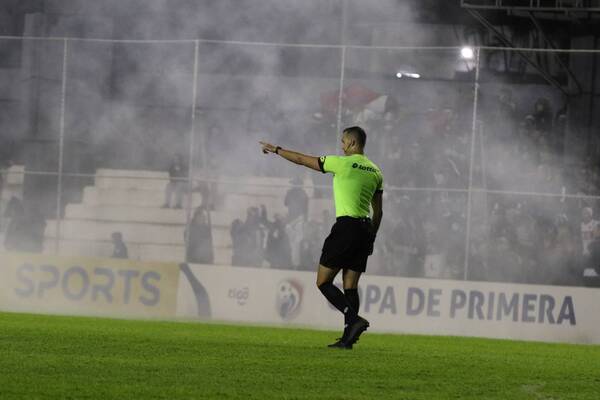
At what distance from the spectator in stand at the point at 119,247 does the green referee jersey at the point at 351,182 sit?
9393 millimetres

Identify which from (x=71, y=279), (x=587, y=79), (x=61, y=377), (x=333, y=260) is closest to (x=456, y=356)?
(x=333, y=260)

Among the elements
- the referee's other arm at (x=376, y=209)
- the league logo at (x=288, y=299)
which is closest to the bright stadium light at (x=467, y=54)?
the league logo at (x=288, y=299)

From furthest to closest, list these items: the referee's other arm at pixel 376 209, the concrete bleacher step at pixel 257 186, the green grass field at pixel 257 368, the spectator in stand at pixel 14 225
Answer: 1. the spectator in stand at pixel 14 225
2. the concrete bleacher step at pixel 257 186
3. the referee's other arm at pixel 376 209
4. the green grass field at pixel 257 368

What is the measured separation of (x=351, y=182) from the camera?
10328mm

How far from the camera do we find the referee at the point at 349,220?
1031cm

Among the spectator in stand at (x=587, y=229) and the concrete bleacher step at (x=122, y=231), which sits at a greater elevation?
the spectator in stand at (x=587, y=229)

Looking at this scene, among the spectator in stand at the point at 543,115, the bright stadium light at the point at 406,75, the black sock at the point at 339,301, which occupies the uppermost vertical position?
the bright stadium light at the point at 406,75

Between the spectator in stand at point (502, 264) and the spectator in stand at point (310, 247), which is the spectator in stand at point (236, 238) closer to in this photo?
the spectator in stand at point (310, 247)

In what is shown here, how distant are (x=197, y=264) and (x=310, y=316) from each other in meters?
1.73

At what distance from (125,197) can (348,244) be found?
9.50 metres

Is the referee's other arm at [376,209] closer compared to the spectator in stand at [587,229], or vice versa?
the referee's other arm at [376,209]

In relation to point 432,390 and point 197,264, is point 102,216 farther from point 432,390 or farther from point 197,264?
point 432,390

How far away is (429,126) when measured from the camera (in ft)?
62.1

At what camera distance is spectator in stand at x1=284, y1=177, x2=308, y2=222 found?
60.5 ft
